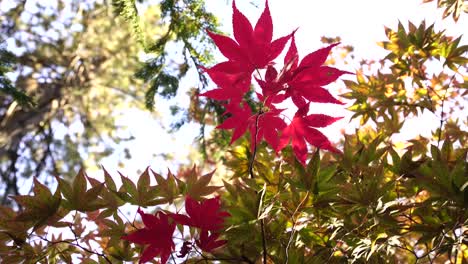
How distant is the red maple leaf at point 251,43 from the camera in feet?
2.92

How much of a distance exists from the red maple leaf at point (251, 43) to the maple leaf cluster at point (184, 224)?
0.36 metres

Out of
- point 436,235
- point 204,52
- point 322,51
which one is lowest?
point 436,235

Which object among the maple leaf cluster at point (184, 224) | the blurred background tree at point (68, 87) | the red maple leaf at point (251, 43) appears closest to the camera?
the red maple leaf at point (251, 43)

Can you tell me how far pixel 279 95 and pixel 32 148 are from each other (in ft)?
19.9

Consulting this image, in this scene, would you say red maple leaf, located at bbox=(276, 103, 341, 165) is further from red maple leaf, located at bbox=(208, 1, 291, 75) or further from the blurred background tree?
the blurred background tree

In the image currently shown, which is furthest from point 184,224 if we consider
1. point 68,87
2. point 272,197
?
point 68,87

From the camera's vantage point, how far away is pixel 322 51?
2.98 feet

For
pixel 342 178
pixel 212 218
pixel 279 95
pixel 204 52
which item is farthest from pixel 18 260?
pixel 204 52

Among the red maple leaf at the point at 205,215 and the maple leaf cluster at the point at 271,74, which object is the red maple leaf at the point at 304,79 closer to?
the maple leaf cluster at the point at 271,74

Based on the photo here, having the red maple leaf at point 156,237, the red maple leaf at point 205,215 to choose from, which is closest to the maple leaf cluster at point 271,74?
the red maple leaf at point 205,215

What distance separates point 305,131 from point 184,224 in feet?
1.31

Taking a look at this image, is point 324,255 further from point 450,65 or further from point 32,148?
point 32,148

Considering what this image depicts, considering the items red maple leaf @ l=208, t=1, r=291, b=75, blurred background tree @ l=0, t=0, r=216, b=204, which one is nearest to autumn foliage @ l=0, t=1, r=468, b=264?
red maple leaf @ l=208, t=1, r=291, b=75

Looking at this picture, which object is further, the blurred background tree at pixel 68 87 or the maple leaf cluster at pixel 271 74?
the blurred background tree at pixel 68 87
